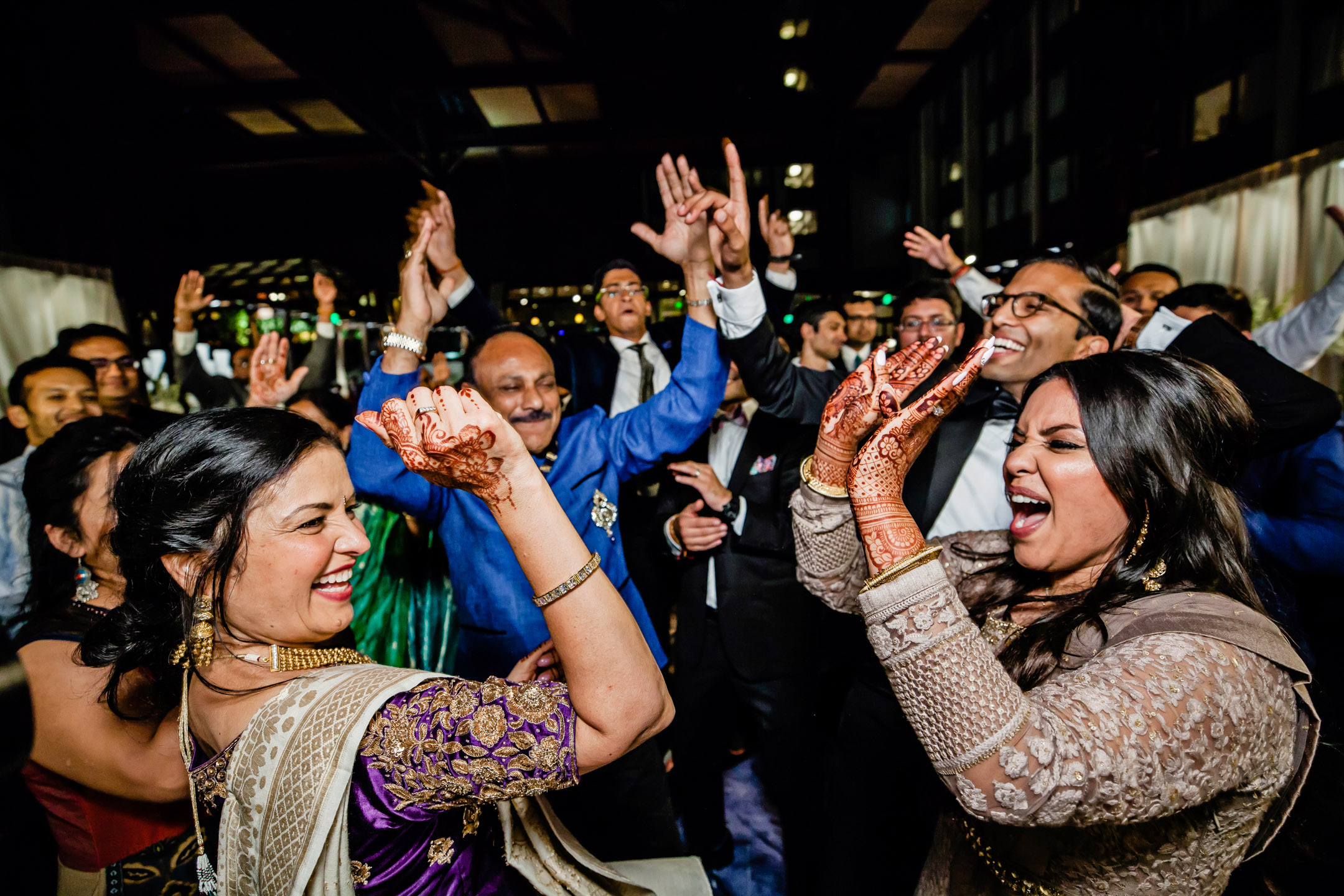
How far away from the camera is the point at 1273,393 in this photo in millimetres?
1687

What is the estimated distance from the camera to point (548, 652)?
1.33 metres

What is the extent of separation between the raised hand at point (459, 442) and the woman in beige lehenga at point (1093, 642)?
1.71ft

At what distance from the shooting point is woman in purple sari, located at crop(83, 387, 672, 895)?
0.80 metres

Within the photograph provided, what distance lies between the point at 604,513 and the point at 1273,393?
5.99 feet

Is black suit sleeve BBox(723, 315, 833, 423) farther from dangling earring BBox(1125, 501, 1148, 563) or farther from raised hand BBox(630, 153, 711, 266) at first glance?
dangling earring BBox(1125, 501, 1148, 563)

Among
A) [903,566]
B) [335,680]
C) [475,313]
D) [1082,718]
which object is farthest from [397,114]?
[1082,718]

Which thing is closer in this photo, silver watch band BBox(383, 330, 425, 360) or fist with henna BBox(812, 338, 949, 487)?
fist with henna BBox(812, 338, 949, 487)

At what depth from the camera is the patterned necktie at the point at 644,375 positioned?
10.5 feet

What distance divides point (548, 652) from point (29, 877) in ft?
2.73

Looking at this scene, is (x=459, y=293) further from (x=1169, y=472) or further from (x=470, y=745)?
(x=1169, y=472)

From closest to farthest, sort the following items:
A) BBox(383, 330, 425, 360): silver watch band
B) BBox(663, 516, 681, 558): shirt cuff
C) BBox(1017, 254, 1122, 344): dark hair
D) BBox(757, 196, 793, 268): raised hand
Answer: BBox(383, 330, 425, 360): silver watch band, BBox(1017, 254, 1122, 344): dark hair, BBox(663, 516, 681, 558): shirt cuff, BBox(757, 196, 793, 268): raised hand

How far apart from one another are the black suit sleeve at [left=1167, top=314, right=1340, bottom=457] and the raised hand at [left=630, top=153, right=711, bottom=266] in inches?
50.3

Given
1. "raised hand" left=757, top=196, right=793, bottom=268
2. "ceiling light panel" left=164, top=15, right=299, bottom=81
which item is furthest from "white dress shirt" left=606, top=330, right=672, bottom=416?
"ceiling light panel" left=164, top=15, right=299, bottom=81

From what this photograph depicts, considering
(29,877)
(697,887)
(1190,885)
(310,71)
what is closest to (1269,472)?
(1190,885)
